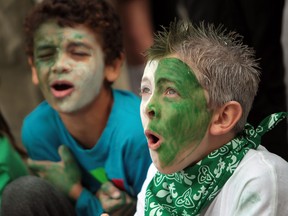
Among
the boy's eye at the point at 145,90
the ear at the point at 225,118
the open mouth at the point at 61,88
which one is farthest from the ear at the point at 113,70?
the ear at the point at 225,118

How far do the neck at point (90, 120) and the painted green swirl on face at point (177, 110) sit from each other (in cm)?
49

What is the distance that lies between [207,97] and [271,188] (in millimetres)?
218

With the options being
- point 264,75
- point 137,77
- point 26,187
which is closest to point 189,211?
point 26,187

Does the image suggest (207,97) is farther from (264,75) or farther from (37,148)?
(37,148)

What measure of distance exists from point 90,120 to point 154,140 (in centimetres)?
50

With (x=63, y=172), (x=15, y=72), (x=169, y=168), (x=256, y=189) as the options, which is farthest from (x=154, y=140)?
(x=15, y=72)

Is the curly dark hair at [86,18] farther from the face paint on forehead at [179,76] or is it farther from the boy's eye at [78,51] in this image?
the face paint on forehead at [179,76]

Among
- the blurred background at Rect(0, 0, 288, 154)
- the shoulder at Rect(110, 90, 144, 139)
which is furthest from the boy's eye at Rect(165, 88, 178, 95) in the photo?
the blurred background at Rect(0, 0, 288, 154)

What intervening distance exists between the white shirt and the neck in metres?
0.58

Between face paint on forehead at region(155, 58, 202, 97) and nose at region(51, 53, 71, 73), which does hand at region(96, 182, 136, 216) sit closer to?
nose at region(51, 53, 71, 73)

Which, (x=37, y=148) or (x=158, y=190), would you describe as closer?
(x=158, y=190)

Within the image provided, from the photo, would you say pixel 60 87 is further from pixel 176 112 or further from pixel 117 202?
pixel 176 112

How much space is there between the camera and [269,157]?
1.32 meters

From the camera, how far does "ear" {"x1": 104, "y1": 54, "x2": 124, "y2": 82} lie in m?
1.83
